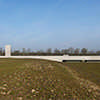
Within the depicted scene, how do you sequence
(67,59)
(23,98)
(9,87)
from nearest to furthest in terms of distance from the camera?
(23,98), (9,87), (67,59)

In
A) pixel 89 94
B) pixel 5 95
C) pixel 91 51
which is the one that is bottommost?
pixel 89 94

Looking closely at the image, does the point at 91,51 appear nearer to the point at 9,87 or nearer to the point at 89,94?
the point at 89,94

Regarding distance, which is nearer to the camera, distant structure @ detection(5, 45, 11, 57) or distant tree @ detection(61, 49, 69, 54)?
distant structure @ detection(5, 45, 11, 57)

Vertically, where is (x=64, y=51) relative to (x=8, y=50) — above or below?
below

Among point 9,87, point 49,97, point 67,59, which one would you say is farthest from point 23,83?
point 67,59

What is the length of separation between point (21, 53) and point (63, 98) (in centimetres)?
2674

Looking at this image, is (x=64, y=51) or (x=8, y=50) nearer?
(x=8, y=50)

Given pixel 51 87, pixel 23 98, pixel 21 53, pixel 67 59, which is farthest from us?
pixel 21 53

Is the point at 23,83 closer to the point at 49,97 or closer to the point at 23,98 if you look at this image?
the point at 23,98

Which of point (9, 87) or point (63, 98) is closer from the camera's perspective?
point (63, 98)

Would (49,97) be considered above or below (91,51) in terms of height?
below

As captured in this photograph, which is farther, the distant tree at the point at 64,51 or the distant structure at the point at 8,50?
the distant tree at the point at 64,51

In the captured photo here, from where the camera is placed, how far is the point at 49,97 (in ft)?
17.3

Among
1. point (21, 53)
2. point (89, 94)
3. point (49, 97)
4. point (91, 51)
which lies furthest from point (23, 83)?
point (91, 51)
